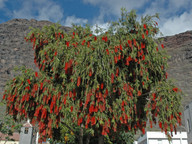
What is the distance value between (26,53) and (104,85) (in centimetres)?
11777

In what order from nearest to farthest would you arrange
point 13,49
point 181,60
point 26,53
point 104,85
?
point 104,85
point 181,60
point 26,53
point 13,49

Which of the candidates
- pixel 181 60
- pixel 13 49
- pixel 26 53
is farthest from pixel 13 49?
pixel 181 60

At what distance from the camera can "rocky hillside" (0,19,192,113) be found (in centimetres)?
10569

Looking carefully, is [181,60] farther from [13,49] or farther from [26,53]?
[13,49]

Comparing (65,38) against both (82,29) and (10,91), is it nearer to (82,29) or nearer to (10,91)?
(82,29)

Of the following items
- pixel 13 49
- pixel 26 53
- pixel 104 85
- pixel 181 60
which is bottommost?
pixel 104 85

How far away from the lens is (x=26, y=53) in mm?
120125

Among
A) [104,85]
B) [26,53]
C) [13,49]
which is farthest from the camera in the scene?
[13,49]

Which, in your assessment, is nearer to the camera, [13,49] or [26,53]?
[26,53]

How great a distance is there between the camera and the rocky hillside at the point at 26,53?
105688mm

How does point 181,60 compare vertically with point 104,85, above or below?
above

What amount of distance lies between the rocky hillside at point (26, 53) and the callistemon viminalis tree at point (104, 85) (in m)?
93.0

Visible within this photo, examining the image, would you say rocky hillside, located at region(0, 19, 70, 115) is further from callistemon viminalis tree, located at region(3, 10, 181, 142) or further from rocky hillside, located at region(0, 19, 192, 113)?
callistemon viminalis tree, located at region(3, 10, 181, 142)

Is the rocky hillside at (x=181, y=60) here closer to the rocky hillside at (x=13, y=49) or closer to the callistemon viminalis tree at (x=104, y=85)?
the rocky hillside at (x=13, y=49)
